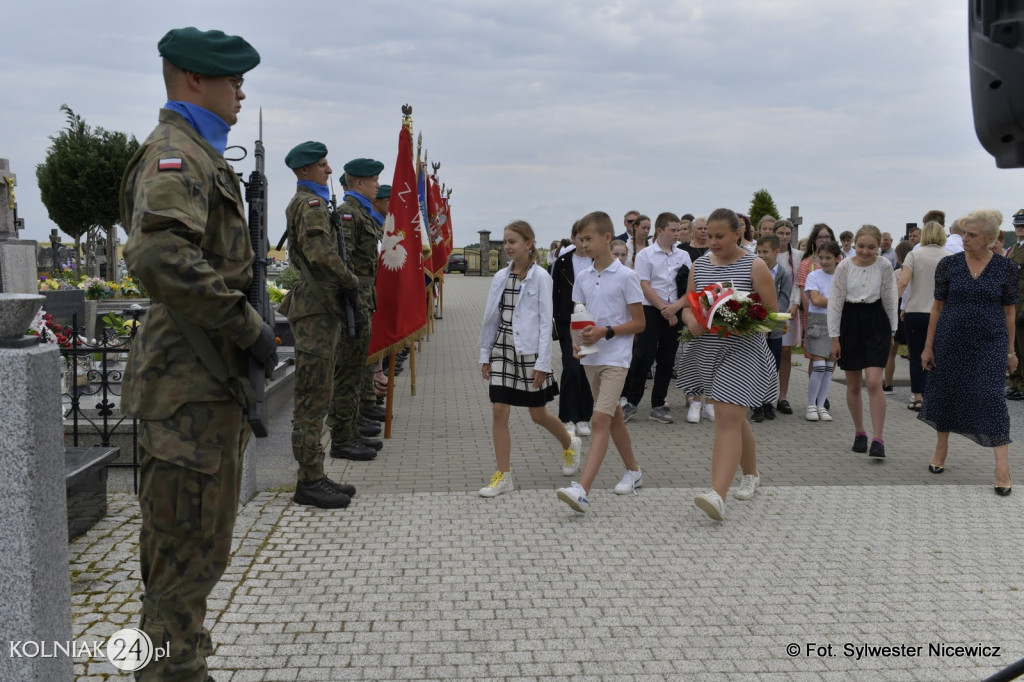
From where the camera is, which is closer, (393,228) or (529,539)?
(529,539)

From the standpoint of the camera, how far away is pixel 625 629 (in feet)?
13.0

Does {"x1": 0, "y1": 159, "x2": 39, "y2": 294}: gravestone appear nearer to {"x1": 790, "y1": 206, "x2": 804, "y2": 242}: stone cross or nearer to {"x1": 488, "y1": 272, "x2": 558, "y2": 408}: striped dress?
{"x1": 488, "y1": 272, "x2": 558, "y2": 408}: striped dress

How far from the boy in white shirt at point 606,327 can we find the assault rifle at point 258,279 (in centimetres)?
279

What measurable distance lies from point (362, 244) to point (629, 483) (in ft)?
10.1

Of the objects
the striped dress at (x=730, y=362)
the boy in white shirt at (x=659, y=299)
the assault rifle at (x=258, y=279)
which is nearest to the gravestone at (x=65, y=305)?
the boy in white shirt at (x=659, y=299)

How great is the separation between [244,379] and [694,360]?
371 cm

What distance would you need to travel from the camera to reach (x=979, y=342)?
22.0 ft

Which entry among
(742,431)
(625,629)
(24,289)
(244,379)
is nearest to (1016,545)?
(742,431)

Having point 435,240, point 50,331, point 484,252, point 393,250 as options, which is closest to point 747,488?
point 393,250

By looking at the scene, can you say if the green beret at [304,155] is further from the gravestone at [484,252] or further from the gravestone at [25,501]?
the gravestone at [484,252]

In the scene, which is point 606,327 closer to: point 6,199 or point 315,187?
point 315,187

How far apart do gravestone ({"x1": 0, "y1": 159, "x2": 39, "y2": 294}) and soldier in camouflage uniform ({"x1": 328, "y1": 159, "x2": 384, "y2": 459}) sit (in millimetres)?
3211

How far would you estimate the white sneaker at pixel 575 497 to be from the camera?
553 cm

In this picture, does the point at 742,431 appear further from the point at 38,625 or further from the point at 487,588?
the point at 38,625
